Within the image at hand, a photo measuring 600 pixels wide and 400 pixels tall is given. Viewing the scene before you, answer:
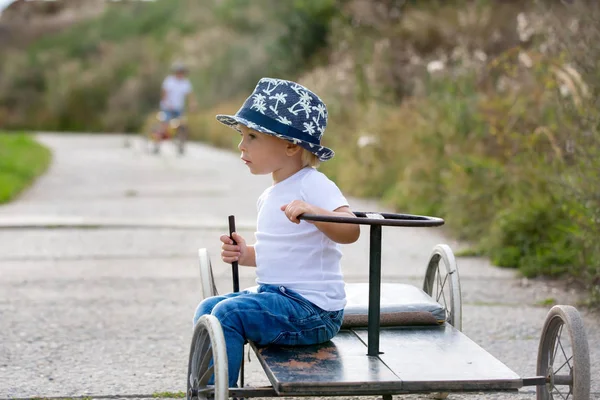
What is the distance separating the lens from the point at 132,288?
7.19 m

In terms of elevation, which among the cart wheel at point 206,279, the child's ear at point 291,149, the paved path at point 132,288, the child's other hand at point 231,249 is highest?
the child's ear at point 291,149

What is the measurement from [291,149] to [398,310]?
0.84 metres

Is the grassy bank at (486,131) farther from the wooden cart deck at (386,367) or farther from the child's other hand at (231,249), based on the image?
the child's other hand at (231,249)

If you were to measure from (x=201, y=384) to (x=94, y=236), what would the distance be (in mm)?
5983

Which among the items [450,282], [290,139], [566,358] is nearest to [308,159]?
[290,139]

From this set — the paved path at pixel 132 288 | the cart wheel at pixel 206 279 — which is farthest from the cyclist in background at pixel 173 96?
the cart wheel at pixel 206 279

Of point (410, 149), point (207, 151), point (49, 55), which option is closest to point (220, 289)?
point (410, 149)

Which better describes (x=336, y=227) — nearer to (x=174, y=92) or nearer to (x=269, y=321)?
(x=269, y=321)

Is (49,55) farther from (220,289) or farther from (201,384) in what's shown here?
(201,384)

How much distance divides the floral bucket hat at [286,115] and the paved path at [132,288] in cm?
150

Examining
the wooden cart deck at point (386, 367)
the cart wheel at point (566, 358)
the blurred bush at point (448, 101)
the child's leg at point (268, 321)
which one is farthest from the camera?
the blurred bush at point (448, 101)

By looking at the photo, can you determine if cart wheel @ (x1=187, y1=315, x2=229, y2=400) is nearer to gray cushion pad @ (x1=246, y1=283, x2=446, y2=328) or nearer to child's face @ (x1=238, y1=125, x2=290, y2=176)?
gray cushion pad @ (x1=246, y1=283, x2=446, y2=328)

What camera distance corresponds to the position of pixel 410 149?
11.9 meters

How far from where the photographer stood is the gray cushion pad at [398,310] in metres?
4.18
